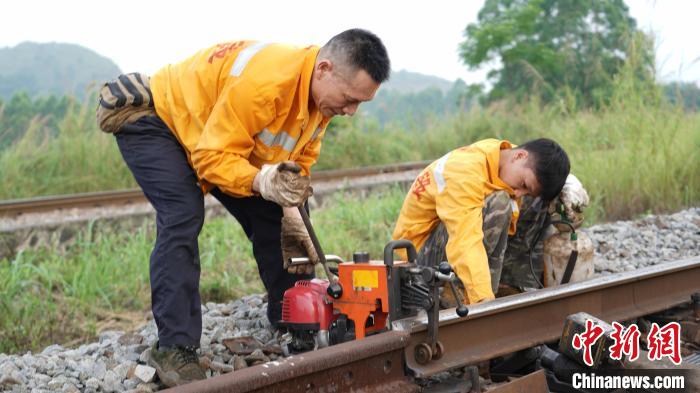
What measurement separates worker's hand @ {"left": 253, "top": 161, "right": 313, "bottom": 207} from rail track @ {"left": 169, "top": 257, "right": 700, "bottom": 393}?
628mm

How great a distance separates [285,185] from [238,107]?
0.44 meters

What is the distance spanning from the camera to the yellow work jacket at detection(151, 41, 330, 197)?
10.2ft

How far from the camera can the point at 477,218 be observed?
141 inches

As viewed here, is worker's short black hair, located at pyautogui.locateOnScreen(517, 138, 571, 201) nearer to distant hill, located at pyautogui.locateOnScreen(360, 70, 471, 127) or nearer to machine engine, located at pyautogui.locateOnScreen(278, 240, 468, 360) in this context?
distant hill, located at pyautogui.locateOnScreen(360, 70, 471, 127)

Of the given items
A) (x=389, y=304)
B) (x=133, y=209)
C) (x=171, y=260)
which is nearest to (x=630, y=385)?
(x=389, y=304)

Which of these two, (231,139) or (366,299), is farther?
(231,139)

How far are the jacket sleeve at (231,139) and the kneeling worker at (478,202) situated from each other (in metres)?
1.05

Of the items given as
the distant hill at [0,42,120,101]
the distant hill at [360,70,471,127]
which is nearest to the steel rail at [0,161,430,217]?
the distant hill at [360,70,471,127]

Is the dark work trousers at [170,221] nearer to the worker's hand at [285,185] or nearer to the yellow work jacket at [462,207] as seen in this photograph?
the worker's hand at [285,185]

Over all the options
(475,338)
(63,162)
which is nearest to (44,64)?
(63,162)

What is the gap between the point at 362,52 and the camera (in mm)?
3125

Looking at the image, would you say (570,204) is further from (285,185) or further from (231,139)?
(231,139)

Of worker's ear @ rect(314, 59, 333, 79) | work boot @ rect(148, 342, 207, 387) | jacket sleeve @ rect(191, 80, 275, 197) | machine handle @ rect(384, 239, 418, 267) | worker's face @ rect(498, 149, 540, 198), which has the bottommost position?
work boot @ rect(148, 342, 207, 387)

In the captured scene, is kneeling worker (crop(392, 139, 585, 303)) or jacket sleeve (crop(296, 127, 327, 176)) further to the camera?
jacket sleeve (crop(296, 127, 327, 176))
